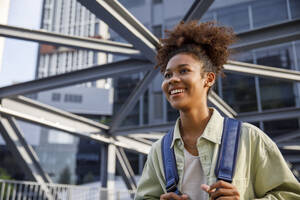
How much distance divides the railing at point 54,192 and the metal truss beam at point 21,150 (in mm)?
Answer: 135

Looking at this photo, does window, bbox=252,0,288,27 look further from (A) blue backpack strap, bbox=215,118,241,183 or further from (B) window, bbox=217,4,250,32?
(A) blue backpack strap, bbox=215,118,241,183

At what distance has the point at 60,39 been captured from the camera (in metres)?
5.15

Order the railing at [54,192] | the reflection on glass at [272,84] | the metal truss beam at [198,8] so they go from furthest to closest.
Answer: the reflection on glass at [272,84] → the railing at [54,192] → the metal truss beam at [198,8]

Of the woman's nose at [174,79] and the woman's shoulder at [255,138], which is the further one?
the woman's nose at [174,79]

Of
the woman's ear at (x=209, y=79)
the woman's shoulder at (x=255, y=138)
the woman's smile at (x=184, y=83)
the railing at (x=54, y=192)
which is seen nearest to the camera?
the woman's shoulder at (x=255, y=138)

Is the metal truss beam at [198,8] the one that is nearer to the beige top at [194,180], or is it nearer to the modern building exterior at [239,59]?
the modern building exterior at [239,59]

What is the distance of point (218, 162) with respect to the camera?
5.21 feet

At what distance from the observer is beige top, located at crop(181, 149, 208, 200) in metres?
1.69

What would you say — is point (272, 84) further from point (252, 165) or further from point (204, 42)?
point (252, 165)

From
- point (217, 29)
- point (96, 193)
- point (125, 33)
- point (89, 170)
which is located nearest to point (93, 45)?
point (125, 33)

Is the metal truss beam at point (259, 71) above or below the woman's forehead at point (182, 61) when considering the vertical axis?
above

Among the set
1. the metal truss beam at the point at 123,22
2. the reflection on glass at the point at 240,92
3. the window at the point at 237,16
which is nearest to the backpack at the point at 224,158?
the metal truss beam at the point at 123,22

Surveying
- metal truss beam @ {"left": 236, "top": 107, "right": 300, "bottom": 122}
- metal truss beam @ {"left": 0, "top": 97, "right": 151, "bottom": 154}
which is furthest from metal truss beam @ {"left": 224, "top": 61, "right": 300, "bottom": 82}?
metal truss beam @ {"left": 0, "top": 97, "right": 151, "bottom": 154}

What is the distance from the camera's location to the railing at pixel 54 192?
769 cm
